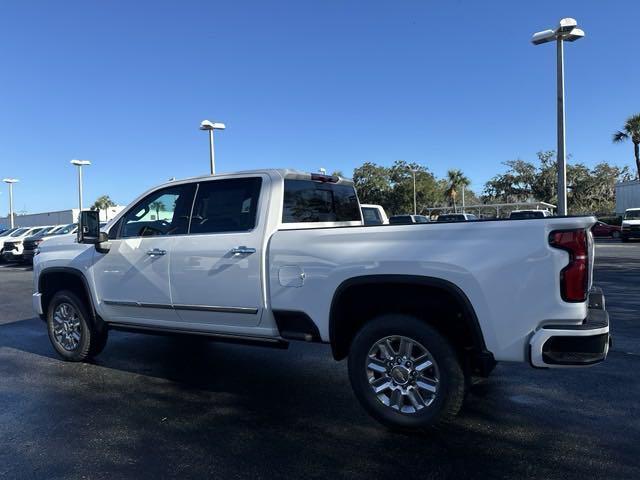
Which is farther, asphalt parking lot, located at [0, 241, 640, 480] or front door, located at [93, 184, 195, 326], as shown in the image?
front door, located at [93, 184, 195, 326]

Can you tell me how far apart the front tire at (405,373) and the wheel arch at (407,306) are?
0.15 metres

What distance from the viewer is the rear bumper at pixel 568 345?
3.23 meters

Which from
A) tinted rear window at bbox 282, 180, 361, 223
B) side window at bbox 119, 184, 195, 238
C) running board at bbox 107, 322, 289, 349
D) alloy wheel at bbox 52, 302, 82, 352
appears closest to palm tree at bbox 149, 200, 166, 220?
side window at bbox 119, 184, 195, 238

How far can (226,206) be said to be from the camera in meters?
4.79

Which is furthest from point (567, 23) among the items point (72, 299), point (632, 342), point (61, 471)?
point (61, 471)

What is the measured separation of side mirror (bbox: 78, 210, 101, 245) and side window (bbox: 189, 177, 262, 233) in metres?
1.08

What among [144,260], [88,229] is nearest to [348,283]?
[144,260]

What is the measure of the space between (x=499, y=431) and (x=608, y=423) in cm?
85

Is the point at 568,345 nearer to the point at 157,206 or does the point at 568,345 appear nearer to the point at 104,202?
the point at 157,206

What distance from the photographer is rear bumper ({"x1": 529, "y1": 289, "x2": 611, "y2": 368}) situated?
10.6 feet

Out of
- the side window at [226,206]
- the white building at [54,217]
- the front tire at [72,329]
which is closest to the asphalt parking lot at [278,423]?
the front tire at [72,329]

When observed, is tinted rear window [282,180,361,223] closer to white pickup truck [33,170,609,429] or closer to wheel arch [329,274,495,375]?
white pickup truck [33,170,609,429]

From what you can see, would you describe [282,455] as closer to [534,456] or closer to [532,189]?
[534,456]

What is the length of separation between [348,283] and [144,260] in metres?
2.29
